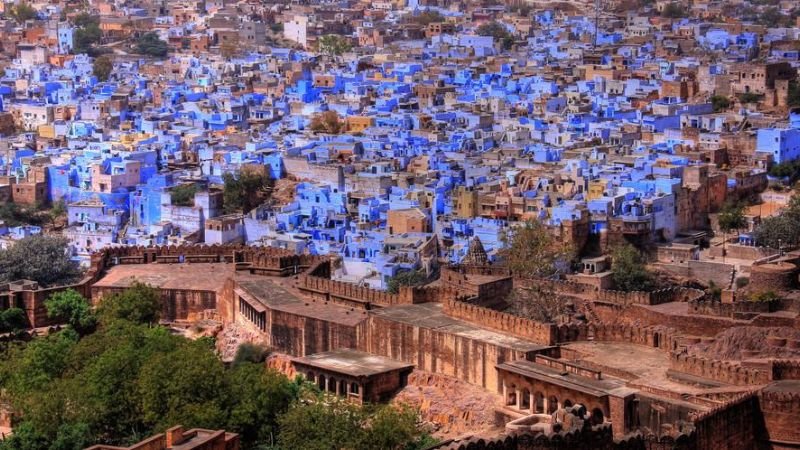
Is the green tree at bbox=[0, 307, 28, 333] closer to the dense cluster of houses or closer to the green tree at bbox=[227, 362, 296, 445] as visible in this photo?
the green tree at bbox=[227, 362, 296, 445]

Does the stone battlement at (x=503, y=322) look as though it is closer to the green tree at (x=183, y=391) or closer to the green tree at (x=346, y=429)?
the green tree at (x=346, y=429)

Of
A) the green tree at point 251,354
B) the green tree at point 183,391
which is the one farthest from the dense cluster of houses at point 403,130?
the green tree at point 183,391

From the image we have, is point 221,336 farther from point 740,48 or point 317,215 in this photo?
point 740,48

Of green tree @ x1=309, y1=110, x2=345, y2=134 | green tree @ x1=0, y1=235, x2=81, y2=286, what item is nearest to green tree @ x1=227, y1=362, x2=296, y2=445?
green tree @ x1=0, y1=235, x2=81, y2=286

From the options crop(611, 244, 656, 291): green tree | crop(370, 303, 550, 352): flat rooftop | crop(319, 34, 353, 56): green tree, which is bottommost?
crop(611, 244, 656, 291): green tree

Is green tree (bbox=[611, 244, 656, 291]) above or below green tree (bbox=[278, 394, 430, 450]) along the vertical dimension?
below
